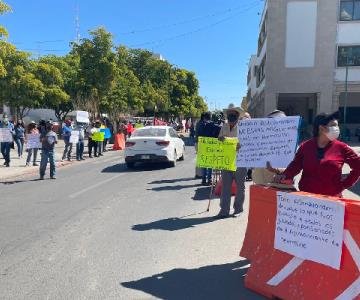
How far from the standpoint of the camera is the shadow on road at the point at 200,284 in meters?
4.15

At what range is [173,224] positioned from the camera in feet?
22.4

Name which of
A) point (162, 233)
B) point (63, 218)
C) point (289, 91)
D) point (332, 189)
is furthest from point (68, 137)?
point (289, 91)

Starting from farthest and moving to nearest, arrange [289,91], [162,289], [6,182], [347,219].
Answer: [289,91] < [6,182] < [162,289] < [347,219]

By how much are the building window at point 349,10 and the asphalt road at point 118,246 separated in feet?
95.2

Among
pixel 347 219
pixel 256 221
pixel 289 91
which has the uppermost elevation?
pixel 289 91

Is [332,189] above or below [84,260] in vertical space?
above

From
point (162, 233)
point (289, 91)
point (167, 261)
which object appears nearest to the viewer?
point (167, 261)

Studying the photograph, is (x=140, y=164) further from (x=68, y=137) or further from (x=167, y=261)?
(x=167, y=261)

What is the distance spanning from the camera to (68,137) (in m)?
17.2

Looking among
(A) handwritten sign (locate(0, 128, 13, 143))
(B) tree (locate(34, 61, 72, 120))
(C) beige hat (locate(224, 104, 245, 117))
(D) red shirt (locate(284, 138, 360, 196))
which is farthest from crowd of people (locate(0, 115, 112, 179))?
(B) tree (locate(34, 61, 72, 120))

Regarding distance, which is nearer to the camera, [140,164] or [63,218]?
[63,218]

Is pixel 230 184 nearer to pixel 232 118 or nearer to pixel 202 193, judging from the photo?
pixel 232 118

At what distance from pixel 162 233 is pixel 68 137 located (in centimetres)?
1190

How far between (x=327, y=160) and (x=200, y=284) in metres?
1.83
